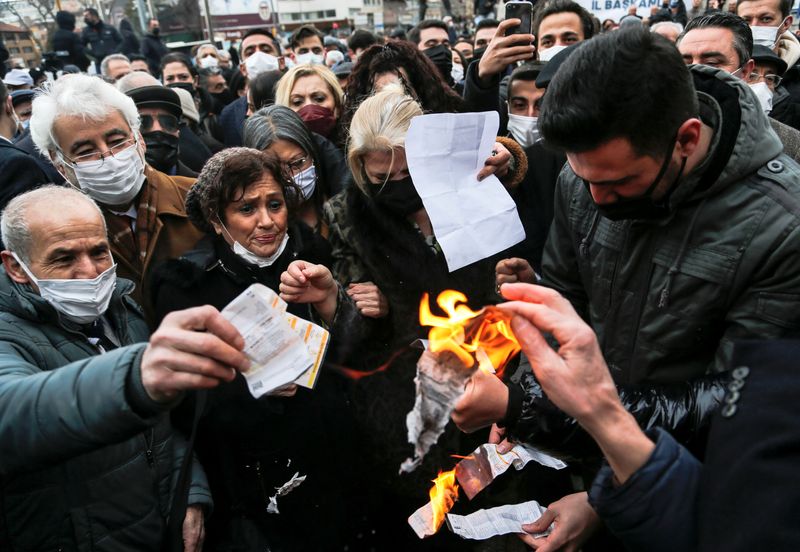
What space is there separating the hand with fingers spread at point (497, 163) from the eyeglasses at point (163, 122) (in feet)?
11.7

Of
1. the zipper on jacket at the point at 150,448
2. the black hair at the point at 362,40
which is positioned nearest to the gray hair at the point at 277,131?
the zipper on jacket at the point at 150,448

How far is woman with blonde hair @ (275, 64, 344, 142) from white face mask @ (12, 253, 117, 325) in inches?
117

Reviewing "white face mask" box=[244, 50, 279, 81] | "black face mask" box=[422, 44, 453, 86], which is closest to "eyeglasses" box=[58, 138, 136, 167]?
"black face mask" box=[422, 44, 453, 86]

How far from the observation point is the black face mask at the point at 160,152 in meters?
4.65

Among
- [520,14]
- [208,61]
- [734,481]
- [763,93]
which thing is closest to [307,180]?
[520,14]

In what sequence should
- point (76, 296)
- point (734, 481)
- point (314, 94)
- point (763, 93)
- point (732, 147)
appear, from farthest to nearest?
point (314, 94) → point (763, 93) → point (76, 296) → point (732, 147) → point (734, 481)

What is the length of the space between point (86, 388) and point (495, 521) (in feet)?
6.57

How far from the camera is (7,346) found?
2012 mm

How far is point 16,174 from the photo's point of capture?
3.54 m

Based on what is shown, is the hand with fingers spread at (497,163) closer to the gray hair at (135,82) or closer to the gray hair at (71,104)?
the gray hair at (71,104)

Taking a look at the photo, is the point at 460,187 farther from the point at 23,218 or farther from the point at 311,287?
the point at 23,218

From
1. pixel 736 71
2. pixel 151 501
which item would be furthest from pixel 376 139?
pixel 736 71

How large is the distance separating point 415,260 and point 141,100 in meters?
3.73

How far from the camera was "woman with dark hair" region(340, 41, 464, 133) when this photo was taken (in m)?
4.14
